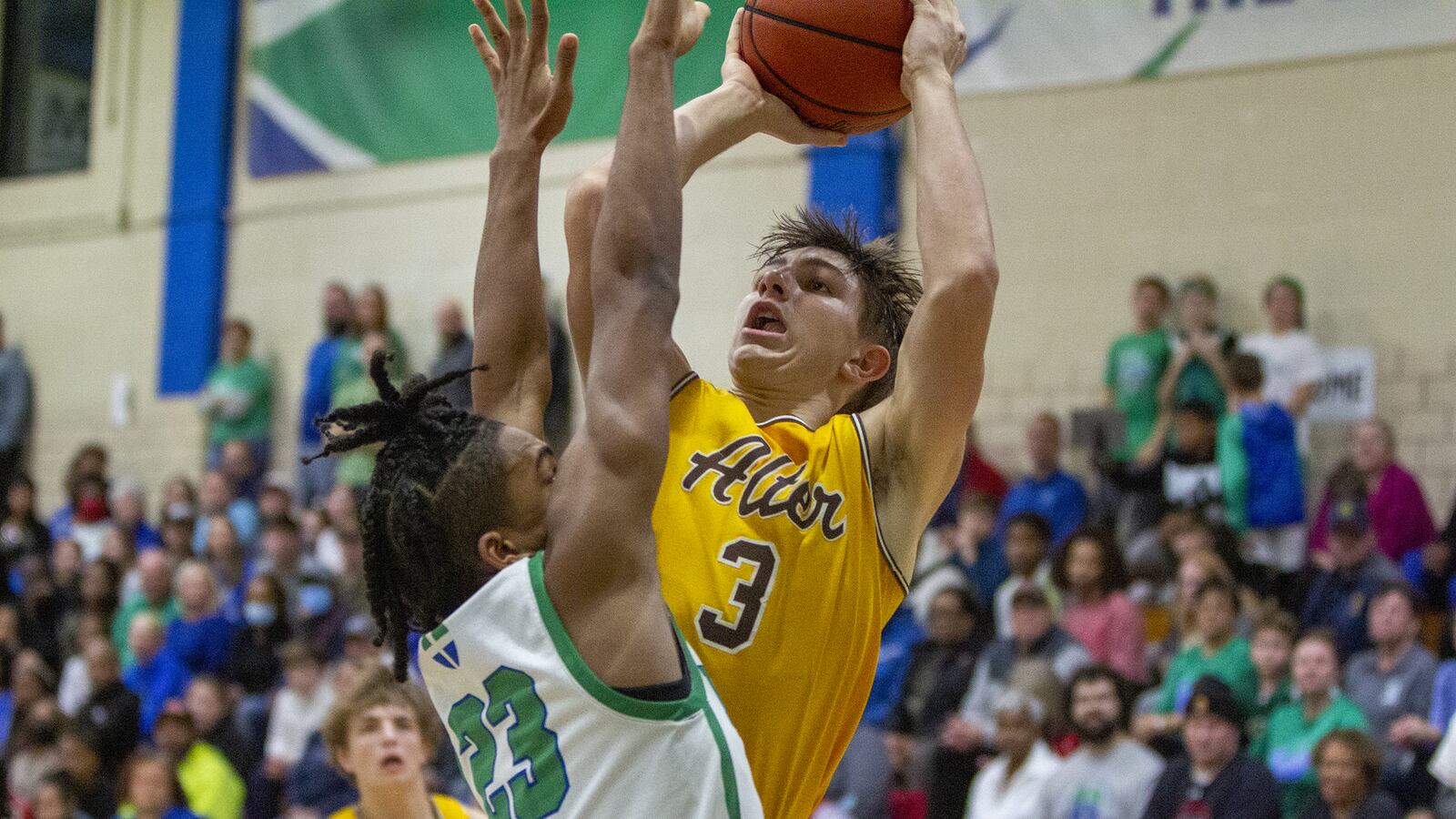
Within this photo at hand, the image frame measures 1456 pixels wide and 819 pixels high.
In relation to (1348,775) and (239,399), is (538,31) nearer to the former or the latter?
(1348,775)

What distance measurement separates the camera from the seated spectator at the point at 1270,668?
7391mm

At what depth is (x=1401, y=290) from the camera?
9688 mm

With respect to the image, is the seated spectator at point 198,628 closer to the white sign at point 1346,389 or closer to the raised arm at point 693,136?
the white sign at point 1346,389

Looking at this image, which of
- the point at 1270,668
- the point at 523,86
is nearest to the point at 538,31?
the point at 523,86

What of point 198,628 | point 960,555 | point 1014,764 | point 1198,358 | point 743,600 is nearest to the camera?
point 743,600

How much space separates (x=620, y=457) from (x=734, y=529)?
449 millimetres

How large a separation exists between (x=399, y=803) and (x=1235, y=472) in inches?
227

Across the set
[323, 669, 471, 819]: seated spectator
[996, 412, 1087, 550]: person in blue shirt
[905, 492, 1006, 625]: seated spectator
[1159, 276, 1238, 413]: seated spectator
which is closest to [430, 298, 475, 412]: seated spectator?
[905, 492, 1006, 625]: seated spectator

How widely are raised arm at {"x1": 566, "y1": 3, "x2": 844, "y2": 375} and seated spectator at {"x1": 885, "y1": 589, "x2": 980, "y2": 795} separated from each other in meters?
5.17

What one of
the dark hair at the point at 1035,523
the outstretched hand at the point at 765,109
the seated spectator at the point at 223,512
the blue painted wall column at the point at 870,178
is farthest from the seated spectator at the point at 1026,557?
the outstretched hand at the point at 765,109

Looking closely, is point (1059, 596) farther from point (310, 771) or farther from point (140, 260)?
point (140, 260)

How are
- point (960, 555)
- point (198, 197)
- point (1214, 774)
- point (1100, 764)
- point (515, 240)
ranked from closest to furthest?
point (515, 240) < point (1214, 774) < point (1100, 764) < point (960, 555) < point (198, 197)

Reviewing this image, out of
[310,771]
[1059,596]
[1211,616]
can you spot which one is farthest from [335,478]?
[1211,616]

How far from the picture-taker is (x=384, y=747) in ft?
15.0
